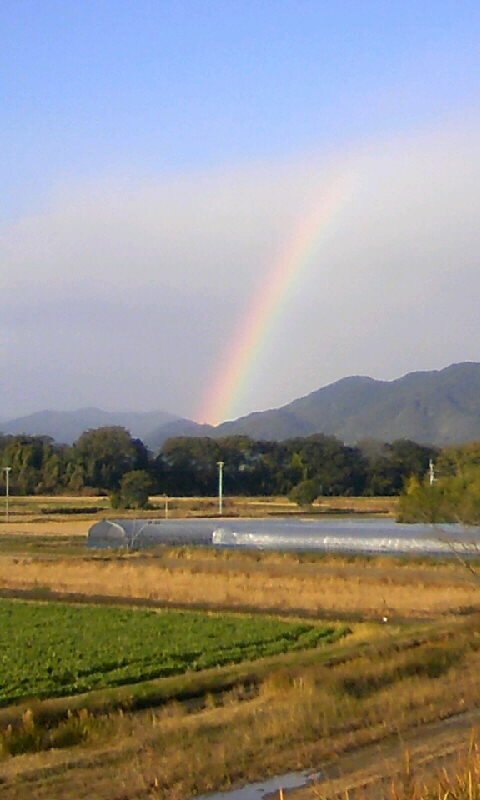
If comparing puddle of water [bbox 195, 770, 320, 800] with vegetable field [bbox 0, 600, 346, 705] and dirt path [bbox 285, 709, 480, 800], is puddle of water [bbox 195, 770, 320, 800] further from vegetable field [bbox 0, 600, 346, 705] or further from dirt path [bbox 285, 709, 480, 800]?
vegetable field [bbox 0, 600, 346, 705]

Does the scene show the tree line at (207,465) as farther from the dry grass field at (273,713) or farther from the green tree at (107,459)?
the dry grass field at (273,713)

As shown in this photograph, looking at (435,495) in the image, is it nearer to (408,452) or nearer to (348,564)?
(348,564)

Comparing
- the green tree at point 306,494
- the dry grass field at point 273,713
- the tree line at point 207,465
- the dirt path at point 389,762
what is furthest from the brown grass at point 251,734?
the tree line at point 207,465

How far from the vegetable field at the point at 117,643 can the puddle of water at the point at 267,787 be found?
6753mm

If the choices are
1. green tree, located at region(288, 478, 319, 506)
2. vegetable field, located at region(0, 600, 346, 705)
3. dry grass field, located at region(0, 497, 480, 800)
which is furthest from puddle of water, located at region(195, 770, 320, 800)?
green tree, located at region(288, 478, 319, 506)

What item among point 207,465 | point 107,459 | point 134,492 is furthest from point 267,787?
point 207,465

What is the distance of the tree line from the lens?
108062 mm

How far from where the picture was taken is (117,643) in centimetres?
2344

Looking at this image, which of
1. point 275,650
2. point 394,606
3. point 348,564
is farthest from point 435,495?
point 275,650

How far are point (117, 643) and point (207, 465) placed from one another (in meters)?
91.0

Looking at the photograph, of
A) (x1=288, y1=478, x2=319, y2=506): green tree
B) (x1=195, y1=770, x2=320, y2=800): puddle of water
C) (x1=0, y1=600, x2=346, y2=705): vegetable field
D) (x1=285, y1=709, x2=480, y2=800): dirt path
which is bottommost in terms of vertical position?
(x1=0, y1=600, x2=346, y2=705): vegetable field

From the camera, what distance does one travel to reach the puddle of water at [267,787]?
1005 cm

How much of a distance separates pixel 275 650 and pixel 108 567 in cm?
2100

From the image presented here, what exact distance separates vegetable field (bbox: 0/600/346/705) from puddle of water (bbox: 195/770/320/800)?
22.2ft
